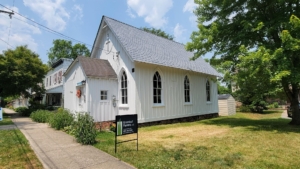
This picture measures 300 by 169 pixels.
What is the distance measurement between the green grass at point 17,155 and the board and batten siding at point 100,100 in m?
4.28

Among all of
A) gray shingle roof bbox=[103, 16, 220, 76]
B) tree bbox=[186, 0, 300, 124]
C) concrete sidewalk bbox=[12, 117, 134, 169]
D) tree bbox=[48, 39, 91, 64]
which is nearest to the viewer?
concrete sidewalk bbox=[12, 117, 134, 169]

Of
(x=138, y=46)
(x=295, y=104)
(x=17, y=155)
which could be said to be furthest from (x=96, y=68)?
(x=295, y=104)

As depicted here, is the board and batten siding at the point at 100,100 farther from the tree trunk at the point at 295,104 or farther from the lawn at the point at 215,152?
the tree trunk at the point at 295,104

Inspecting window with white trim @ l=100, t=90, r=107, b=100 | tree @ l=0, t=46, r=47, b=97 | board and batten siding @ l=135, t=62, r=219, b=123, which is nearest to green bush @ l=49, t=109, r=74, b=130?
window with white trim @ l=100, t=90, r=107, b=100

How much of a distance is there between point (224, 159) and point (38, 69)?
2563cm

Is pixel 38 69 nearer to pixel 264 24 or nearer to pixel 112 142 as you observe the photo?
pixel 112 142

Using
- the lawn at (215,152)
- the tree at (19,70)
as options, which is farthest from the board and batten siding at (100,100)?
the tree at (19,70)

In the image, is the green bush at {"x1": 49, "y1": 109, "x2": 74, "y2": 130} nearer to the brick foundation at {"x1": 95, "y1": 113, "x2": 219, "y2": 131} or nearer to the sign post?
the brick foundation at {"x1": 95, "y1": 113, "x2": 219, "y2": 131}

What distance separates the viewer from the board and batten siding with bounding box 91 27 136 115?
1215 cm

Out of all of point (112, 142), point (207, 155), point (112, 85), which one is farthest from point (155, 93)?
point (207, 155)

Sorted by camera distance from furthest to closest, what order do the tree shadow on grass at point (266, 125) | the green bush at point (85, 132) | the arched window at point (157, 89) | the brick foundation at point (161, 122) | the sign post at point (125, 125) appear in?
the arched window at point (157, 89), the brick foundation at point (161, 122), the tree shadow on grass at point (266, 125), the green bush at point (85, 132), the sign post at point (125, 125)

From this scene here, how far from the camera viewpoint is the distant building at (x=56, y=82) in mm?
27245

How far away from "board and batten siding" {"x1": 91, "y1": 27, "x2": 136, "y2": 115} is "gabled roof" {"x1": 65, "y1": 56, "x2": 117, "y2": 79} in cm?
43

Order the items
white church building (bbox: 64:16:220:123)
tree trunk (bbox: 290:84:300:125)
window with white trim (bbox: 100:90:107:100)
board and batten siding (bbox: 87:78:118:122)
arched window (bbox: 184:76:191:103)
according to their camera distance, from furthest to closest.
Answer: arched window (bbox: 184:76:191:103) → window with white trim (bbox: 100:90:107:100) → white church building (bbox: 64:16:220:123) → board and batten siding (bbox: 87:78:118:122) → tree trunk (bbox: 290:84:300:125)
